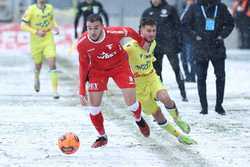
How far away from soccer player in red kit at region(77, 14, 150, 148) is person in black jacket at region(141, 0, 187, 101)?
321 centimetres

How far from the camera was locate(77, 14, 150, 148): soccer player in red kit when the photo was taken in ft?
30.3

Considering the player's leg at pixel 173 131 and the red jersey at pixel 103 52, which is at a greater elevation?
the red jersey at pixel 103 52

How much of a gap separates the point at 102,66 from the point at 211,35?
3309mm

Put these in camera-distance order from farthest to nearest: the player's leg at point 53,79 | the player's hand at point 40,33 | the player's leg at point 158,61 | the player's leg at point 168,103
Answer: the player's hand at point 40,33, the player's leg at point 53,79, the player's leg at point 158,61, the player's leg at point 168,103

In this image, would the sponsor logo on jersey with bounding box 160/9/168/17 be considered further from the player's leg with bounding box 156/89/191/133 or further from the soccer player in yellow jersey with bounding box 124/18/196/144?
the player's leg with bounding box 156/89/191/133

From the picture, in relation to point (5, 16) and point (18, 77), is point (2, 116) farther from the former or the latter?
point (5, 16)

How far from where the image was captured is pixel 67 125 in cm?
1129

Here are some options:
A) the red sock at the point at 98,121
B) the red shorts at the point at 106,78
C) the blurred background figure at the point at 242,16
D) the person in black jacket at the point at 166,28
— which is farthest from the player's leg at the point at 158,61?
the blurred background figure at the point at 242,16

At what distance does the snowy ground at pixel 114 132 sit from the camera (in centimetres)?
877

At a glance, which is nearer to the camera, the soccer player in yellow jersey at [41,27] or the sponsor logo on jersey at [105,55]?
the sponsor logo on jersey at [105,55]

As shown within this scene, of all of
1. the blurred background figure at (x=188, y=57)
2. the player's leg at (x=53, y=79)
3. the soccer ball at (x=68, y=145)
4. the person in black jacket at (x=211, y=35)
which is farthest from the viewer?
the blurred background figure at (x=188, y=57)

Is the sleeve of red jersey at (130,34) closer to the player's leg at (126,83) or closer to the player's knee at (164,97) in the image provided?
the player's leg at (126,83)

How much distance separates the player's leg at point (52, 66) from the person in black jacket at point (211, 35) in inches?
124

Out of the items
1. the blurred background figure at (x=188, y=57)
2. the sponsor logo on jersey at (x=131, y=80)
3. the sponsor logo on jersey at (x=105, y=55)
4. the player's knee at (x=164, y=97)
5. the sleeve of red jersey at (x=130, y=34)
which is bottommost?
the blurred background figure at (x=188, y=57)
